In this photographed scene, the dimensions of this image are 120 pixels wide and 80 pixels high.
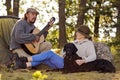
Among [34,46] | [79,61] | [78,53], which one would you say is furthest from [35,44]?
[79,61]

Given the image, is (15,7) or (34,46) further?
(15,7)

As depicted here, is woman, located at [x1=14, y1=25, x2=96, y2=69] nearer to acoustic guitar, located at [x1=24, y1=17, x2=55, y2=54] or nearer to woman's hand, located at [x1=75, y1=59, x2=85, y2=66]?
woman's hand, located at [x1=75, y1=59, x2=85, y2=66]

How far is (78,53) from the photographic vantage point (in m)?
8.21

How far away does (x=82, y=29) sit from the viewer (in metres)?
8.16

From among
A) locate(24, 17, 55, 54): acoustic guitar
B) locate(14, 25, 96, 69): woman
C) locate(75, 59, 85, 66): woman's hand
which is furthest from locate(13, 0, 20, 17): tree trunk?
locate(75, 59, 85, 66): woman's hand

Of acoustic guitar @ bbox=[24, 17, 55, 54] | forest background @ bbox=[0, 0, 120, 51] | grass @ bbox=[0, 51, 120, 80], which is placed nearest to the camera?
grass @ bbox=[0, 51, 120, 80]

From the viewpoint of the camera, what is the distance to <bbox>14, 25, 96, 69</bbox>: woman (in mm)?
8094

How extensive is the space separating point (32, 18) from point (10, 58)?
1.20 m

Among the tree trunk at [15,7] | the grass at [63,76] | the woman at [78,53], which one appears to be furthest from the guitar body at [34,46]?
the tree trunk at [15,7]

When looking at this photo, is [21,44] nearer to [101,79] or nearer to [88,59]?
[88,59]

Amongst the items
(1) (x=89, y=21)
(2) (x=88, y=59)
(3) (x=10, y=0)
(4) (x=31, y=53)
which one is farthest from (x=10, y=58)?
(1) (x=89, y=21)

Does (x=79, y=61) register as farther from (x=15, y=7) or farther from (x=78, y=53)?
(x=15, y=7)

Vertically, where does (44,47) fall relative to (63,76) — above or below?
above

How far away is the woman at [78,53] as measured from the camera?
809 centimetres
